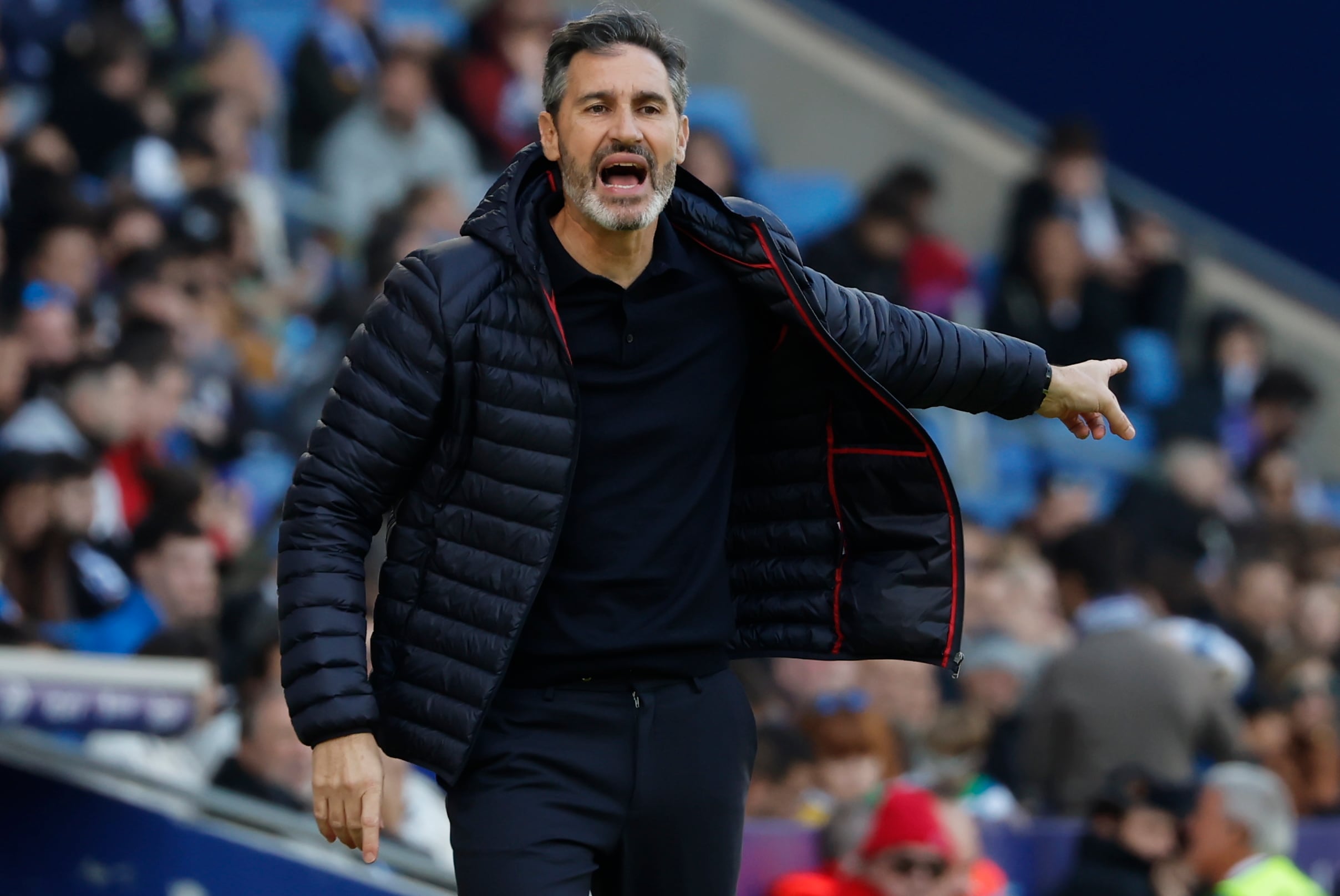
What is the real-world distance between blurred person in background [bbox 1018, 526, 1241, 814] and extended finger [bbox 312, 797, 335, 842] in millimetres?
3871

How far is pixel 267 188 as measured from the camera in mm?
8406

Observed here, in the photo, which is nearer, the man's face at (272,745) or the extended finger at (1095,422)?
the extended finger at (1095,422)

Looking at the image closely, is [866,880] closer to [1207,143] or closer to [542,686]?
[542,686]

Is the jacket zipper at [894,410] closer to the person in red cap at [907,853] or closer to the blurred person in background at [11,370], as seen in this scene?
the person in red cap at [907,853]

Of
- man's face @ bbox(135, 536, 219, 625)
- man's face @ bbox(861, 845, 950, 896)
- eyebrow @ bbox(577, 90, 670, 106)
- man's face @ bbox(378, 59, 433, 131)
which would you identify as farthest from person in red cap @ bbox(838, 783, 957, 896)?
man's face @ bbox(378, 59, 433, 131)

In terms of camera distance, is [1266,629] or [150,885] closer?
[150,885]

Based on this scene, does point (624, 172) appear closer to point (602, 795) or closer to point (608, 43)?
point (608, 43)

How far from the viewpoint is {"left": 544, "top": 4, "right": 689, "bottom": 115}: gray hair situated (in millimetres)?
2830

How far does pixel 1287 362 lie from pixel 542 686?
923 cm

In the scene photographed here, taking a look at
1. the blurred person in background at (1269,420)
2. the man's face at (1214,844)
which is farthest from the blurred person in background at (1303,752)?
the blurred person in background at (1269,420)

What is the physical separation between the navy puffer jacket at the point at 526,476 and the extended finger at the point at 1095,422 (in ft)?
0.32

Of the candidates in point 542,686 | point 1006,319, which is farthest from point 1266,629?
point 542,686

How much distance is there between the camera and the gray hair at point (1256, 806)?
5.22 m

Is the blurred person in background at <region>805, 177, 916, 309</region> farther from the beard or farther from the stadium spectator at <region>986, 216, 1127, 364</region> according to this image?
the beard
